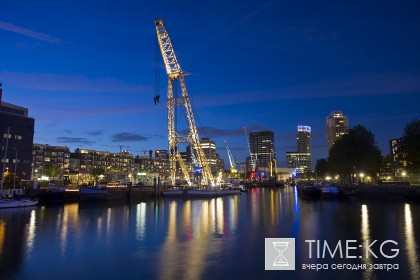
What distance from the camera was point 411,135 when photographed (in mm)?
71000

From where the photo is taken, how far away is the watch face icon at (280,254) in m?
20.2

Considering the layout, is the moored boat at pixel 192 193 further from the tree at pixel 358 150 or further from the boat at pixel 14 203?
the boat at pixel 14 203

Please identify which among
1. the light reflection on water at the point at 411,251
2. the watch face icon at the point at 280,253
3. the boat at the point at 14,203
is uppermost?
the boat at the point at 14,203

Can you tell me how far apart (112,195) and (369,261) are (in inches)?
2836

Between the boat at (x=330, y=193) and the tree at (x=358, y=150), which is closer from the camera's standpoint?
the boat at (x=330, y=193)

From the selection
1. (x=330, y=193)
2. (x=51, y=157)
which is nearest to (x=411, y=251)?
(x=330, y=193)

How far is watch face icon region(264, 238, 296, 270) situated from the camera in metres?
20.2

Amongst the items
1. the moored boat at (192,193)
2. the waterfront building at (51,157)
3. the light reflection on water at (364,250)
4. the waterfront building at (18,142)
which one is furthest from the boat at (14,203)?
the waterfront building at (51,157)

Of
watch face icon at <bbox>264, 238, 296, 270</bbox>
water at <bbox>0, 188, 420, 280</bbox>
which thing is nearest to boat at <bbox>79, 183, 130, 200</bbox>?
water at <bbox>0, 188, 420, 280</bbox>

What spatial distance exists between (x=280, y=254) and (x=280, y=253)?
0.32 metres

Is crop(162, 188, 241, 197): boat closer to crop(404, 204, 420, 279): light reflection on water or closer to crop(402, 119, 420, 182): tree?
crop(402, 119, 420, 182): tree

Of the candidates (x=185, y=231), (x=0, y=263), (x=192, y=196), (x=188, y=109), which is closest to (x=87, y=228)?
(x=185, y=231)

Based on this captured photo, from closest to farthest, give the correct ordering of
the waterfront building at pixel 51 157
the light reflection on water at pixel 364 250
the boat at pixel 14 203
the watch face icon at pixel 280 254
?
the light reflection on water at pixel 364 250, the watch face icon at pixel 280 254, the boat at pixel 14 203, the waterfront building at pixel 51 157

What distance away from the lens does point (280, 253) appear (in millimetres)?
23672
